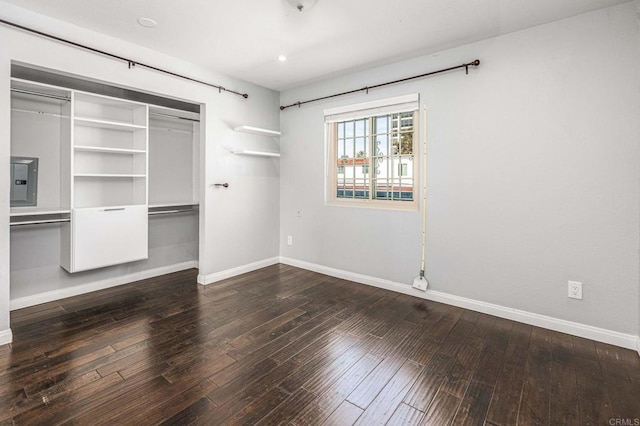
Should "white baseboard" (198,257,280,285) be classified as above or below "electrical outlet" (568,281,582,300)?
below

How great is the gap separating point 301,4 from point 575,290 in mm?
3124

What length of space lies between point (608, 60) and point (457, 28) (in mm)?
1148

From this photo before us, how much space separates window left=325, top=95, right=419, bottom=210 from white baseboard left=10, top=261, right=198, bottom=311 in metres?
2.33

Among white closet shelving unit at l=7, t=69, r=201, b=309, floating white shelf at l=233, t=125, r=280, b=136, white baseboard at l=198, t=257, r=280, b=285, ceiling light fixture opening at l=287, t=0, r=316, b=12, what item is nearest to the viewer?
ceiling light fixture opening at l=287, t=0, r=316, b=12

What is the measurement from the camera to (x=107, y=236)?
3342 millimetres

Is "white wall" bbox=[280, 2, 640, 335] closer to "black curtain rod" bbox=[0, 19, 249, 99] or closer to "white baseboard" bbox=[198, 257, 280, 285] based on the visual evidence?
"white baseboard" bbox=[198, 257, 280, 285]

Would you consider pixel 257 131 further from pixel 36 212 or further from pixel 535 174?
pixel 535 174

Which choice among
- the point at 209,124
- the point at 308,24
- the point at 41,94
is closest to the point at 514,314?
the point at 308,24

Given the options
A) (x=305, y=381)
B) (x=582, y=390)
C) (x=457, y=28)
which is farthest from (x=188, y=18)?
(x=582, y=390)

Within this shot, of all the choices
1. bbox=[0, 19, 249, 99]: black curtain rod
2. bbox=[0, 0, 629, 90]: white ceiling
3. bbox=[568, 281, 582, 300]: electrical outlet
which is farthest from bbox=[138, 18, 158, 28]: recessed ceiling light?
bbox=[568, 281, 582, 300]: electrical outlet

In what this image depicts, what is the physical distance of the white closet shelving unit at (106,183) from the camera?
10.4 feet

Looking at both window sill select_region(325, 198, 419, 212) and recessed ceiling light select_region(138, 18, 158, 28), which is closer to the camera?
recessed ceiling light select_region(138, 18, 158, 28)

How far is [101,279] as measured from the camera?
3.66m

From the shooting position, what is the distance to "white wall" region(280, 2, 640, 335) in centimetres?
241
